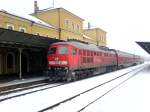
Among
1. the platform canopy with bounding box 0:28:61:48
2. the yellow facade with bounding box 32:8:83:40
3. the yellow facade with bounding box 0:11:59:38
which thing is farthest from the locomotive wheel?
the yellow facade with bounding box 32:8:83:40

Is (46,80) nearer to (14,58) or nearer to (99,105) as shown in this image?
(14,58)

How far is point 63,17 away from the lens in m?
41.3

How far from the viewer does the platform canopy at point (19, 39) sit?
1656cm

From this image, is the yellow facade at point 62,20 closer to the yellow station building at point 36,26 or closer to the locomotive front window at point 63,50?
the yellow station building at point 36,26

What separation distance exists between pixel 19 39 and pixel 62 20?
23.3 metres

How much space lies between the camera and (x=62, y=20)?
40875 millimetres

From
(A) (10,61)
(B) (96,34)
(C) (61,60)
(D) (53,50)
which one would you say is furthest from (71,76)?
(B) (96,34)

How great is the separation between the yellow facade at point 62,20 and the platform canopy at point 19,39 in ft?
60.4

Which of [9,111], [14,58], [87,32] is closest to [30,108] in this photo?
[9,111]

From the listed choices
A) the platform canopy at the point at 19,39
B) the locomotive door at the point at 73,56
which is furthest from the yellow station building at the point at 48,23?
the locomotive door at the point at 73,56

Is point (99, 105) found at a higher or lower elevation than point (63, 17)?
lower

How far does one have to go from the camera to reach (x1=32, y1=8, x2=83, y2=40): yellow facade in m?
40.5

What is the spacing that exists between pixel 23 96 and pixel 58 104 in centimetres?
297

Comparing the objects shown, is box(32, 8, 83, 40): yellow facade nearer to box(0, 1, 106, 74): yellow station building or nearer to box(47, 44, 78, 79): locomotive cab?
box(0, 1, 106, 74): yellow station building
